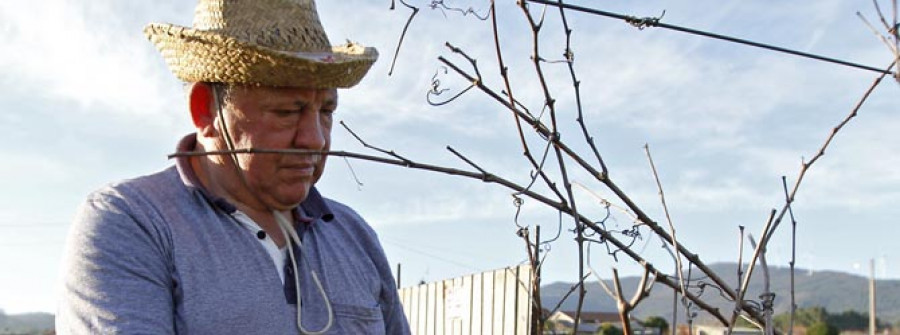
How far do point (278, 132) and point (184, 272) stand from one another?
0.82ft

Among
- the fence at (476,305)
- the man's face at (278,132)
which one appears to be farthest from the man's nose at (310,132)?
the fence at (476,305)

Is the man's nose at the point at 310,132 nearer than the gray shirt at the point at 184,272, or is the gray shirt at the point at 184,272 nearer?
the gray shirt at the point at 184,272

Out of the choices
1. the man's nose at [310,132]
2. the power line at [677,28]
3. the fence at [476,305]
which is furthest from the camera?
the fence at [476,305]

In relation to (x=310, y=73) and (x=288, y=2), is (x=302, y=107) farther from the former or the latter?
(x=288, y=2)

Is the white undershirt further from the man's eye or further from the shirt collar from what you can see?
the man's eye

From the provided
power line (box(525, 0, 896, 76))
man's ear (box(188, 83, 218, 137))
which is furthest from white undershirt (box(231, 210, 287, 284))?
power line (box(525, 0, 896, 76))

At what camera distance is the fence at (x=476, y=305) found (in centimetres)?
446

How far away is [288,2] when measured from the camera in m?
1.78

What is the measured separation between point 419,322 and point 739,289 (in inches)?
215

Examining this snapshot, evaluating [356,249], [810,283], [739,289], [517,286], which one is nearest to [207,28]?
[356,249]

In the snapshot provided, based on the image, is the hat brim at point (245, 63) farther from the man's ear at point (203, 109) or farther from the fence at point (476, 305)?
the fence at point (476, 305)

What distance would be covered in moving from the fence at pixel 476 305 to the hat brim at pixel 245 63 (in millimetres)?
1994

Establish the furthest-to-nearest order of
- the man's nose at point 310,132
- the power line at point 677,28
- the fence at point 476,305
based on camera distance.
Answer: the fence at point 476,305 → the man's nose at point 310,132 → the power line at point 677,28

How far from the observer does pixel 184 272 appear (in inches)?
61.4
